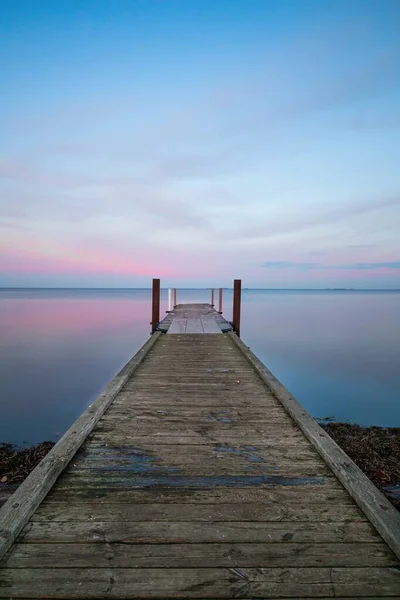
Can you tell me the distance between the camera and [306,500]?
2197 millimetres

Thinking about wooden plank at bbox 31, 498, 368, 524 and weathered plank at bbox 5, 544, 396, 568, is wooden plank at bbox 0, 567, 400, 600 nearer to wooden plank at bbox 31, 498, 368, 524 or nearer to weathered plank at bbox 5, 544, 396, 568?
weathered plank at bbox 5, 544, 396, 568

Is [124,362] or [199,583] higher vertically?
[199,583]

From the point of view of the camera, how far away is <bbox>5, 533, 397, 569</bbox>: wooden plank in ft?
5.53

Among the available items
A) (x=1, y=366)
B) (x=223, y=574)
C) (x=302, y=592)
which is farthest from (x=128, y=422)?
(x=1, y=366)

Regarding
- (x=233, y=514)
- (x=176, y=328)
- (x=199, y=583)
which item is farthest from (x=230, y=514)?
(x=176, y=328)

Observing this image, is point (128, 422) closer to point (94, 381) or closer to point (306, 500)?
point (306, 500)

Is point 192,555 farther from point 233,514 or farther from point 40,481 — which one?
point 40,481

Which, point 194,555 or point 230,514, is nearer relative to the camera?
point 194,555

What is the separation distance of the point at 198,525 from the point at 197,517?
71 mm

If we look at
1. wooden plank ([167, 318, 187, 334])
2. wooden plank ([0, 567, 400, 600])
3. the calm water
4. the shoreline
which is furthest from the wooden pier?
wooden plank ([167, 318, 187, 334])

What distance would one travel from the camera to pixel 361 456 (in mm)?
5586

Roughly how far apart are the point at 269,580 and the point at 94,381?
11017 millimetres

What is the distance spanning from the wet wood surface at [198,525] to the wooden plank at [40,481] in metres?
0.05

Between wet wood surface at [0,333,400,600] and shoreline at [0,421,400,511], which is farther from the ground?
Answer: wet wood surface at [0,333,400,600]
